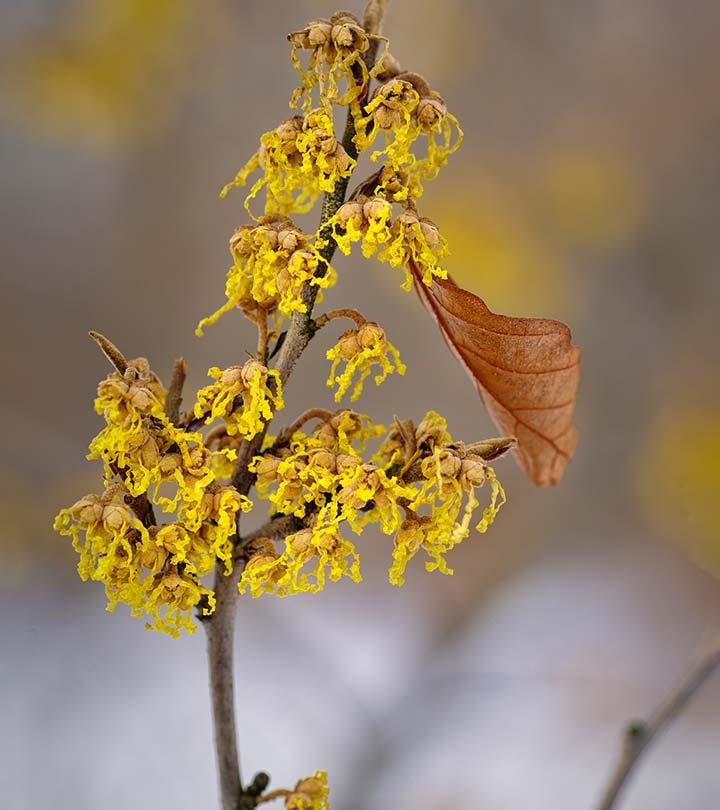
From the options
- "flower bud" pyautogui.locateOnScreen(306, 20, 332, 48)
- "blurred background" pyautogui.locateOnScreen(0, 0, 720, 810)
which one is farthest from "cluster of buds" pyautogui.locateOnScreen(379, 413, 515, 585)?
"blurred background" pyautogui.locateOnScreen(0, 0, 720, 810)

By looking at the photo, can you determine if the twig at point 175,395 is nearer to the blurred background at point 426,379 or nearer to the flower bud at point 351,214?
the flower bud at point 351,214

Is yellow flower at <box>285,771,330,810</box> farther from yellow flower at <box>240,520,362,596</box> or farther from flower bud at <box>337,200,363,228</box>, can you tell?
flower bud at <box>337,200,363,228</box>

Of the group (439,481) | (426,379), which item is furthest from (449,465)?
(426,379)

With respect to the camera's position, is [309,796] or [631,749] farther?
[631,749]

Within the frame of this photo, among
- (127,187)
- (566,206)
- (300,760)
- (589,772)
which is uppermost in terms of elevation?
(127,187)

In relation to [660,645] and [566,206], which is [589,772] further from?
[566,206]

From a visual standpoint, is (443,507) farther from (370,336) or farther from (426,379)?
(426,379)

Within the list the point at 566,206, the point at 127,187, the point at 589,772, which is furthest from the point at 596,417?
the point at 127,187
